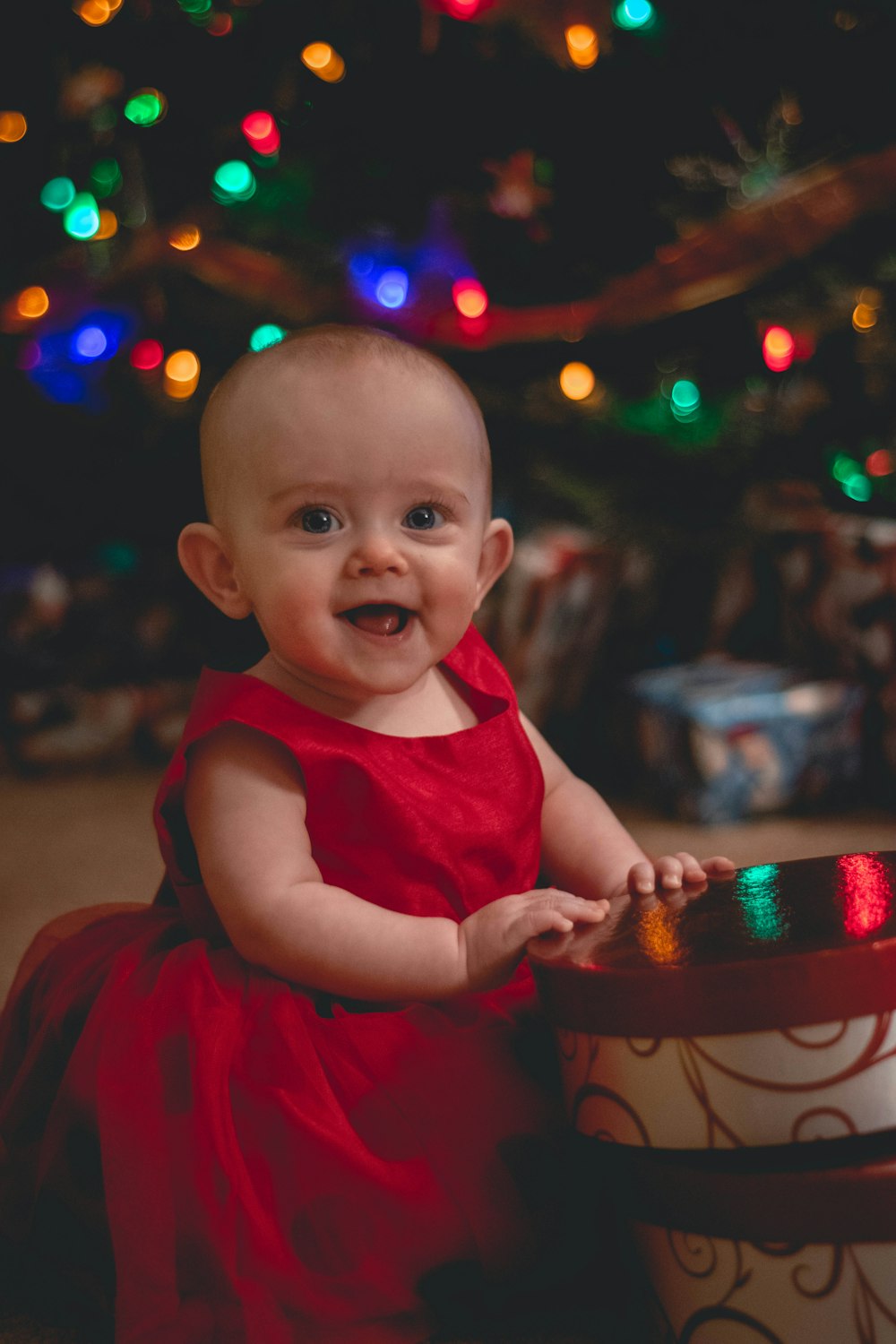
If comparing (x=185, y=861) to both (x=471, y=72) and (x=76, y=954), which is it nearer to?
(x=76, y=954)

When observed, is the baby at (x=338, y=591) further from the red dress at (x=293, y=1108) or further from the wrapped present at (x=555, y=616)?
the wrapped present at (x=555, y=616)

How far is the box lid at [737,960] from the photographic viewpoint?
20.7 inches

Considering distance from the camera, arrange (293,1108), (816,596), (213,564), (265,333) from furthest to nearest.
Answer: (265,333), (816,596), (213,564), (293,1108)

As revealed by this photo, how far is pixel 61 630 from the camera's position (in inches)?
82.7

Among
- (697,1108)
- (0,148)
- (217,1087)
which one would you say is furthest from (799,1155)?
(0,148)

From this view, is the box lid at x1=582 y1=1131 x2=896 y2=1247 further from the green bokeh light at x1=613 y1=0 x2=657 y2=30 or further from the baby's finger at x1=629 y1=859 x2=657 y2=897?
the green bokeh light at x1=613 y1=0 x2=657 y2=30

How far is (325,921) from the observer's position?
0.67m

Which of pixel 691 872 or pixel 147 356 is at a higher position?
pixel 147 356

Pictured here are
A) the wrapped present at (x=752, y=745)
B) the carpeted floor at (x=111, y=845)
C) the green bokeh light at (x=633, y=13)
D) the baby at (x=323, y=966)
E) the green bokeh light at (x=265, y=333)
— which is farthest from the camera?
the green bokeh light at (x=265, y=333)

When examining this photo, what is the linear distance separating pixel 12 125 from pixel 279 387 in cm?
156

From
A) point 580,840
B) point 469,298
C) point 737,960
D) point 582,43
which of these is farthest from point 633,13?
point 737,960

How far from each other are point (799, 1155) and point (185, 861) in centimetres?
41

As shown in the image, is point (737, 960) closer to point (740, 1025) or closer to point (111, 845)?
point (740, 1025)

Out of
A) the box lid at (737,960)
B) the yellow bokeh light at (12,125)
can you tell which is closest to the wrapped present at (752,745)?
the box lid at (737,960)
